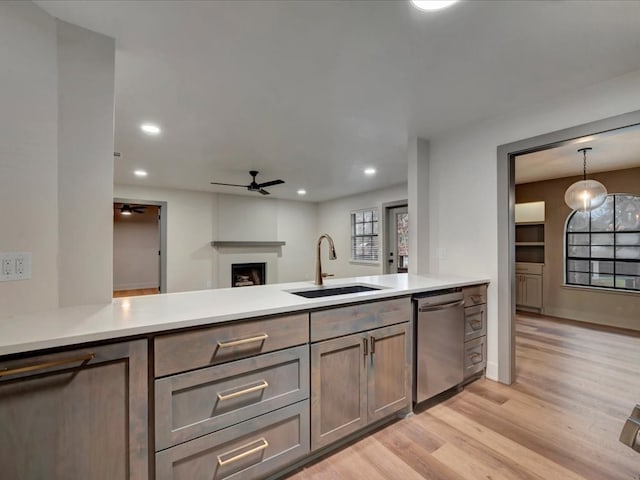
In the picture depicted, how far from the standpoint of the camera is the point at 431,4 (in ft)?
4.36

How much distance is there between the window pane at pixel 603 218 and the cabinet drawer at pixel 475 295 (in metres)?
3.39

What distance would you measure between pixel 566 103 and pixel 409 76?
1.27 metres

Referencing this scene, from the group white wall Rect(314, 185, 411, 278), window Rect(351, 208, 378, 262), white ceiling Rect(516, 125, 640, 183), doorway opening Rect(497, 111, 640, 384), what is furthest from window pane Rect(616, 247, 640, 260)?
window Rect(351, 208, 378, 262)

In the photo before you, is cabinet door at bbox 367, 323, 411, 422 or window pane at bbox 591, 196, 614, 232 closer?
cabinet door at bbox 367, 323, 411, 422

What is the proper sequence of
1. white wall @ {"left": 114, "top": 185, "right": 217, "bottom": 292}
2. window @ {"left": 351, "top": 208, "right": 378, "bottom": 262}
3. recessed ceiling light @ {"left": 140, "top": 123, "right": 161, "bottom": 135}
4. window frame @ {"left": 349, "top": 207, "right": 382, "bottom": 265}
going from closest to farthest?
recessed ceiling light @ {"left": 140, "top": 123, "right": 161, "bottom": 135} → white wall @ {"left": 114, "top": 185, "right": 217, "bottom": 292} → window frame @ {"left": 349, "top": 207, "right": 382, "bottom": 265} → window @ {"left": 351, "top": 208, "right": 378, "bottom": 262}

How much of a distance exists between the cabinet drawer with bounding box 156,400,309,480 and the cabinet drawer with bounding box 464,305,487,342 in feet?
5.20

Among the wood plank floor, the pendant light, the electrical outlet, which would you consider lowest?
the wood plank floor

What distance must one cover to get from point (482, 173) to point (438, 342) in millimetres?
1609

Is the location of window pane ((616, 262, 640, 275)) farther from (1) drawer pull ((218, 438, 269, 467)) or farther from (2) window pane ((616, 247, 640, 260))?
(1) drawer pull ((218, 438, 269, 467))

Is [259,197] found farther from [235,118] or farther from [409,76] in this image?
[409,76]

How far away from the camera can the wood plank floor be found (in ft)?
5.17

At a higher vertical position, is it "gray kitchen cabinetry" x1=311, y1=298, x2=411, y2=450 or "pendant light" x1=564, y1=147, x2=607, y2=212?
"pendant light" x1=564, y1=147, x2=607, y2=212

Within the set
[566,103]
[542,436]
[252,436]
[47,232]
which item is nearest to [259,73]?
[47,232]

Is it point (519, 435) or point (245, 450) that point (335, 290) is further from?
point (519, 435)
